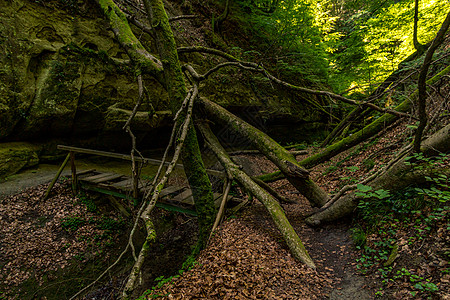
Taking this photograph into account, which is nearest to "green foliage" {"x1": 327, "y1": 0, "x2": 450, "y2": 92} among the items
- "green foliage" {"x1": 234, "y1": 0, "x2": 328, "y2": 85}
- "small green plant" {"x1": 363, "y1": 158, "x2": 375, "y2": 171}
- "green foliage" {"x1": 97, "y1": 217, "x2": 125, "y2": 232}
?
"green foliage" {"x1": 234, "y1": 0, "x2": 328, "y2": 85}

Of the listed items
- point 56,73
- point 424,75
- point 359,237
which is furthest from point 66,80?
point 359,237

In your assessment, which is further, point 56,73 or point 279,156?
point 56,73

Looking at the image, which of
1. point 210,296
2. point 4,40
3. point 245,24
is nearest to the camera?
point 210,296

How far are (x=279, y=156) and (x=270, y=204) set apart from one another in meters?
1.23

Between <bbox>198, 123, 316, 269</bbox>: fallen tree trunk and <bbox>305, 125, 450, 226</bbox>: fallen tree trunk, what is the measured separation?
1232 mm

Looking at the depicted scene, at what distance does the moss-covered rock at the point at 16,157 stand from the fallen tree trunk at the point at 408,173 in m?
10.3

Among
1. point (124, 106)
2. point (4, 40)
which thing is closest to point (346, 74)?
point (124, 106)

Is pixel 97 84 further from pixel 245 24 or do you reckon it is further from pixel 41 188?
pixel 245 24

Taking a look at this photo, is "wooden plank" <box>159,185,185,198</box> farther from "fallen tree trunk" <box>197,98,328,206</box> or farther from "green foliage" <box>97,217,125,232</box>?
"fallen tree trunk" <box>197,98,328,206</box>

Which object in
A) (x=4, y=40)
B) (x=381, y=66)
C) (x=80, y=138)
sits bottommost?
(x=80, y=138)

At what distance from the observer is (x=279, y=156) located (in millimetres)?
5031

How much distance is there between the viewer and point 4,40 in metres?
6.55

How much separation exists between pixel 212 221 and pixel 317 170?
5676 mm

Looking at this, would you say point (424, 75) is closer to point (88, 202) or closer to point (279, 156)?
point (279, 156)
